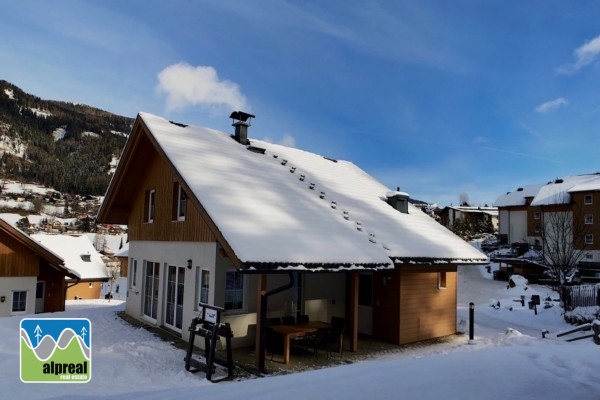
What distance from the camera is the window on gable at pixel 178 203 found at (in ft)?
41.7

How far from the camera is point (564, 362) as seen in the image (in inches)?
249

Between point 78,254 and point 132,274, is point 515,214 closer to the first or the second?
point 132,274

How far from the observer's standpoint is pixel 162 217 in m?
13.5

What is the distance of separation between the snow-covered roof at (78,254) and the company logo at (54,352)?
82.6ft

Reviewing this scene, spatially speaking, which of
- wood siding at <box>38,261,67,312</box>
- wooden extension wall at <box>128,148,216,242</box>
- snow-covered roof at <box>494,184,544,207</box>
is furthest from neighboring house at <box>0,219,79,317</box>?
snow-covered roof at <box>494,184,544,207</box>

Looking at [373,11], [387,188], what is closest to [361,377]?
[373,11]

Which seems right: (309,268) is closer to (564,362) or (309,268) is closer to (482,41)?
(564,362)

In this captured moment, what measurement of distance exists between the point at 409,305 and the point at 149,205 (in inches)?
379

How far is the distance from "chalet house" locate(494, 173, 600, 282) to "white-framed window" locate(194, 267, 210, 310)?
27.5 metres

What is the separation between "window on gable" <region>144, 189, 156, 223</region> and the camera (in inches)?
587

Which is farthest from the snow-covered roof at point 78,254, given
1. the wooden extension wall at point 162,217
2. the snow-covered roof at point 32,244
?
the wooden extension wall at point 162,217

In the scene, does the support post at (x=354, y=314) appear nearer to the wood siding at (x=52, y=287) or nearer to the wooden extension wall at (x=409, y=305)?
the wooden extension wall at (x=409, y=305)

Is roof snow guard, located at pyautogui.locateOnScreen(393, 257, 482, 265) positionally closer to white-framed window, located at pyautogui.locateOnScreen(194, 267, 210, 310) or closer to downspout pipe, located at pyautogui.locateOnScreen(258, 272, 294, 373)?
downspout pipe, located at pyautogui.locateOnScreen(258, 272, 294, 373)

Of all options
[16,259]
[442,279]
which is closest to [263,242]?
[442,279]
